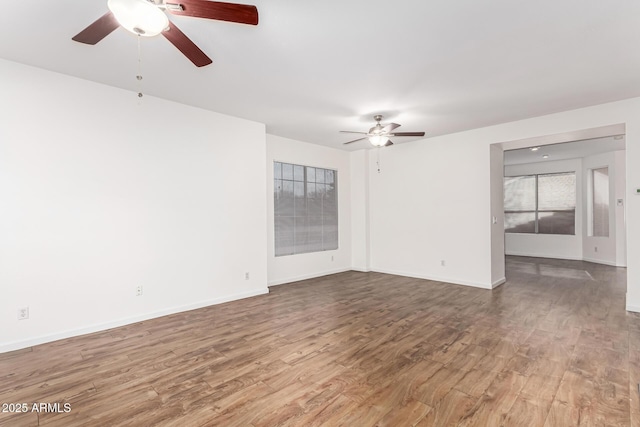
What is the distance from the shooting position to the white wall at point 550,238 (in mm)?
8141

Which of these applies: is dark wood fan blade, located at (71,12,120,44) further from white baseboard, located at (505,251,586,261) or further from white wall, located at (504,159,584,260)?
white baseboard, located at (505,251,586,261)

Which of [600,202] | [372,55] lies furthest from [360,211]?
[600,202]

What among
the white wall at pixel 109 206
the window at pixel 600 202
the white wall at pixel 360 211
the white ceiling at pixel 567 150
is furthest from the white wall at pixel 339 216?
the window at pixel 600 202

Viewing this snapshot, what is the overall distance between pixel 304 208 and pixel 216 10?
4.61 meters

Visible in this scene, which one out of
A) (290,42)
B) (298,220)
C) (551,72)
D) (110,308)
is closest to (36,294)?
(110,308)

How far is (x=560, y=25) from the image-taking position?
2406 mm

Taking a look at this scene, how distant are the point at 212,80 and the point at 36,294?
291 cm

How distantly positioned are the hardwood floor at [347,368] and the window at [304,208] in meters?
1.82

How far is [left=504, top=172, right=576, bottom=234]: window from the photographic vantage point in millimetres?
8344

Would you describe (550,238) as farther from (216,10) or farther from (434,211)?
(216,10)

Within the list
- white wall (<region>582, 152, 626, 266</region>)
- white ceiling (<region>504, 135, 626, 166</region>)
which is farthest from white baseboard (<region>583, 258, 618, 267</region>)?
white ceiling (<region>504, 135, 626, 166</region>)

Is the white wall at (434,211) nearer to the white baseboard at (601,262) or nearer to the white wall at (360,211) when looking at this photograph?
the white wall at (360,211)

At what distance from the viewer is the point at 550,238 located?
338 inches

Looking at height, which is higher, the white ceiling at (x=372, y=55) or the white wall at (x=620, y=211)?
the white ceiling at (x=372, y=55)
